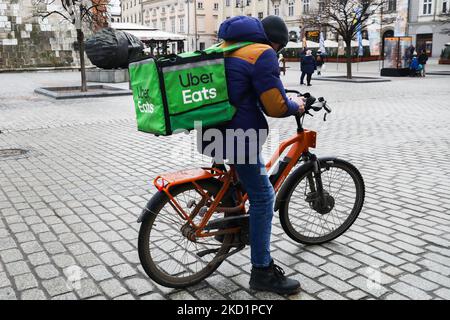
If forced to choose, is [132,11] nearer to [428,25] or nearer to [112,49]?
[428,25]

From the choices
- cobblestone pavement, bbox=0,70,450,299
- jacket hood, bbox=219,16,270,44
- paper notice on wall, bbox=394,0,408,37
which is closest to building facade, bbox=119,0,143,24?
paper notice on wall, bbox=394,0,408,37

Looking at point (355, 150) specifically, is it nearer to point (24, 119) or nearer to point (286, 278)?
point (286, 278)

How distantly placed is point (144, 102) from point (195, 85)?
0.35 m

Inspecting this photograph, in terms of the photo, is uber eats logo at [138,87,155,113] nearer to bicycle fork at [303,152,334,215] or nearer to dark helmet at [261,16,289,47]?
dark helmet at [261,16,289,47]

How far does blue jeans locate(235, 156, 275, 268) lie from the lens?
3.03 meters

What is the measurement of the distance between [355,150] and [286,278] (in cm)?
495

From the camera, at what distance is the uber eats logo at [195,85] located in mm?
2793

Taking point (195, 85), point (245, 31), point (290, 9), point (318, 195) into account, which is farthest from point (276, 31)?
point (290, 9)

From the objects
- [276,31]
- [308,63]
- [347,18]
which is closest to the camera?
[276,31]

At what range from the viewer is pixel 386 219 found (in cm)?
465

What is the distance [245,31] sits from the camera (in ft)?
9.18

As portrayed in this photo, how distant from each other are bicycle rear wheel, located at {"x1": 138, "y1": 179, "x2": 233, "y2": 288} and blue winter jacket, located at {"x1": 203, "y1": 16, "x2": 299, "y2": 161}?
1.62 ft
